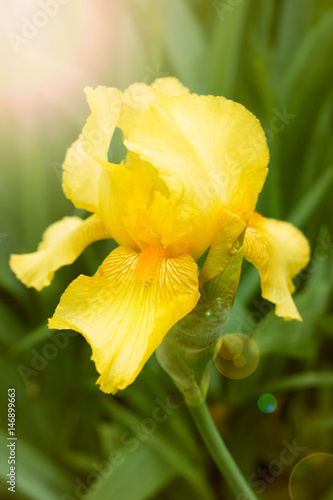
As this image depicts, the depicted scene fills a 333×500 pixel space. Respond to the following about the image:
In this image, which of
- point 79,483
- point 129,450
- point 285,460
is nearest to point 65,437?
point 79,483

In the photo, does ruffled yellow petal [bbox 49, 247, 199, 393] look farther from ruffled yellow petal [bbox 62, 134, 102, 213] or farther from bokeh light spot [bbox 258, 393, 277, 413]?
bokeh light spot [bbox 258, 393, 277, 413]

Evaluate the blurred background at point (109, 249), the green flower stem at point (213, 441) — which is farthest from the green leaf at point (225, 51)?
the green flower stem at point (213, 441)

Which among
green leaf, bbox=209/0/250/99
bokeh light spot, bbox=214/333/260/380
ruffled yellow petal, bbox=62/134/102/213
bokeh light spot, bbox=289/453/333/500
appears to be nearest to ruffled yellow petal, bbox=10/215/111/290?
ruffled yellow petal, bbox=62/134/102/213

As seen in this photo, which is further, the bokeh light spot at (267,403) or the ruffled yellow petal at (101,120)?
the bokeh light spot at (267,403)

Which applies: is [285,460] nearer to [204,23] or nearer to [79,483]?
[79,483]

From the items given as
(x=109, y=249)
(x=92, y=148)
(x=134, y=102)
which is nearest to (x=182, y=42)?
(x=109, y=249)

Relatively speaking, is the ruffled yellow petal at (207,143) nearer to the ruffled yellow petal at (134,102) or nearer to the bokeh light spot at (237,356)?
the ruffled yellow petal at (134,102)

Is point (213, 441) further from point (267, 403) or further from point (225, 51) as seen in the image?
point (225, 51)
